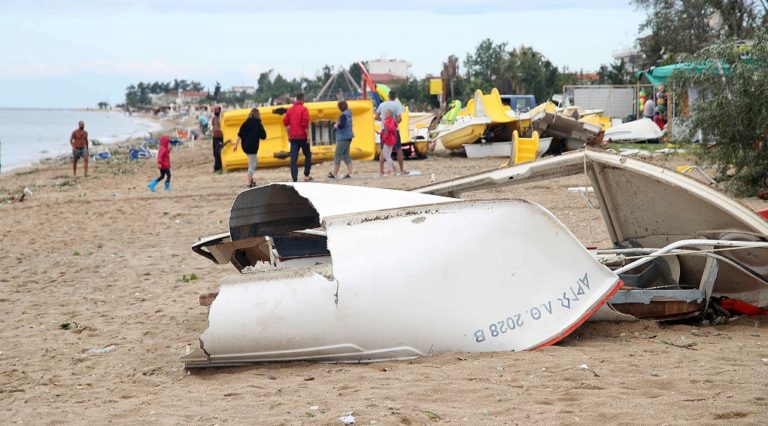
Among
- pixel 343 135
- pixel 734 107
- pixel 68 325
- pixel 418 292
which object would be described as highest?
pixel 734 107

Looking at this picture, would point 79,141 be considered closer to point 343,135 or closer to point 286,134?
point 286,134

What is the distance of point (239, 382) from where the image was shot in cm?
582

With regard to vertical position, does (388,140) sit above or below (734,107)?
below

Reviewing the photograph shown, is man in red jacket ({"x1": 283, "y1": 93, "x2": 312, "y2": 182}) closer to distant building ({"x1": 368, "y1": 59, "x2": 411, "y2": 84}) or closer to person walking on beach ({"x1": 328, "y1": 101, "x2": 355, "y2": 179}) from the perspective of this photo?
person walking on beach ({"x1": 328, "y1": 101, "x2": 355, "y2": 179})

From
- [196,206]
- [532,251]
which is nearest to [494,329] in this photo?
A: [532,251]

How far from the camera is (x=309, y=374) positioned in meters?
5.83

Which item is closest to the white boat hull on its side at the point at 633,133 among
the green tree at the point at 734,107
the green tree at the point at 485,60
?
the green tree at the point at 734,107

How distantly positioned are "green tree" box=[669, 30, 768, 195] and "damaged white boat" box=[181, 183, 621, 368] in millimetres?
7789

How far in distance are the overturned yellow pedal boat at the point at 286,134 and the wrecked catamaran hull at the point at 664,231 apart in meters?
16.4

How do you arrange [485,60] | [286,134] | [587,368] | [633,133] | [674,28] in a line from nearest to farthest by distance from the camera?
[587,368] → [286,134] → [633,133] → [674,28] → [485,60]

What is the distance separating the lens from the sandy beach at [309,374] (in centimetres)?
480

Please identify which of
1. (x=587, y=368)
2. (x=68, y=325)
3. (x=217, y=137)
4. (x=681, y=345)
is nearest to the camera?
(x=587, y=368)

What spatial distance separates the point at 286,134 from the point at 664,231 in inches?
678

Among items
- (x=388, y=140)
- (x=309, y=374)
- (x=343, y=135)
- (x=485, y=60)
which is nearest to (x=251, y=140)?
(x=343, y=135)
